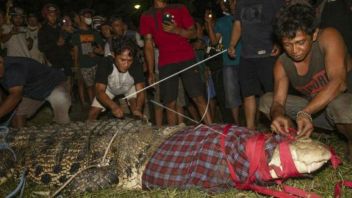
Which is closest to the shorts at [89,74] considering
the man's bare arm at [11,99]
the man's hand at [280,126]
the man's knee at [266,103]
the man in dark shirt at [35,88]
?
the man in dark shirt at [35,88]

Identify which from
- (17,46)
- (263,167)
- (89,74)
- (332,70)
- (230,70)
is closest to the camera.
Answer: (263,167)

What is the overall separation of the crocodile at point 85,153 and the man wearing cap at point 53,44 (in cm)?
368

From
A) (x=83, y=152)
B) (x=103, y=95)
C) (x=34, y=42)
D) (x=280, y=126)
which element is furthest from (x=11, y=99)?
(x=34, y=42)

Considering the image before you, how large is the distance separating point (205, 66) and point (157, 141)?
2.65 metres

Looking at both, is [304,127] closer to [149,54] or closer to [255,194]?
[255,194]

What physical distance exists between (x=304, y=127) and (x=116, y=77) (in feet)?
8.93

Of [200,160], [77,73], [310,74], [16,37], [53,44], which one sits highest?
[16,37]

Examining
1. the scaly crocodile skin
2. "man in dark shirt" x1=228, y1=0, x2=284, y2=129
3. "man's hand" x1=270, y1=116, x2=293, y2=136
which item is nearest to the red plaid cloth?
"man's hand" x1=270, y1=116, x2=293, y2=136

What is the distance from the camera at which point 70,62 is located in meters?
7.90

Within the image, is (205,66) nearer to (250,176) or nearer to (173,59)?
(173,59)

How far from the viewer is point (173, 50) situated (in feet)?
17.6

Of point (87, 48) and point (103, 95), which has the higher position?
point (87, 48)

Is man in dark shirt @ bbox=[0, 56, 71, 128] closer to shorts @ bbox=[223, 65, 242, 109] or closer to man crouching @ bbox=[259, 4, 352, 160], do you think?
shorts @ bbox=[223, 65, 242, 109]

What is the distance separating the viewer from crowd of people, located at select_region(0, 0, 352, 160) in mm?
3529
